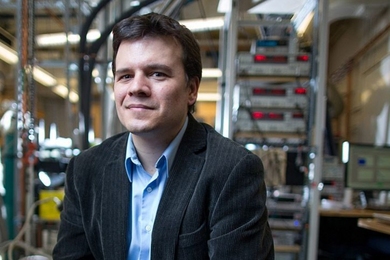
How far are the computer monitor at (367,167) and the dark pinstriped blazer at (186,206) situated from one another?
208 centimetres

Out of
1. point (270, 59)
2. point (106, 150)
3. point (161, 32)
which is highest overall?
point (270, 59)

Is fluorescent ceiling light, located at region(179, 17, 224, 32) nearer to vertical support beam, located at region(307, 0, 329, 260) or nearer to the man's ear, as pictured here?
vertical support beam, located at region(307, 0, 329, 260)

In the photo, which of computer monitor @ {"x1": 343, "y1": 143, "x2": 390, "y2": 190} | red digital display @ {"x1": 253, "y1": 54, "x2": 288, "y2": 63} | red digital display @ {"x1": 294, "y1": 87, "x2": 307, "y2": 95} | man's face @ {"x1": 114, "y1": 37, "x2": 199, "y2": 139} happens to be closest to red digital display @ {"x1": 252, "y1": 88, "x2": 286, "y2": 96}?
red digital display @ {"x1": 294, "y1": 87, "x2": 307, "y2": 95}

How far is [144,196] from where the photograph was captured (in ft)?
3.33

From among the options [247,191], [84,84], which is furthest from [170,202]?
[84,84]

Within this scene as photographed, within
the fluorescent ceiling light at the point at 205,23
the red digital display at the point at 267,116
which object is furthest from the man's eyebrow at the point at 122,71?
the fluorescent ceiling light at the point at 205,23

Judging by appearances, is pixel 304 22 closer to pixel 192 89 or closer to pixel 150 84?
pixel 192 89

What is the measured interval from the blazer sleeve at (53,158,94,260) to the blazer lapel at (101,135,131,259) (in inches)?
5.0

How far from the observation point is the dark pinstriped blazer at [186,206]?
2.93 feet

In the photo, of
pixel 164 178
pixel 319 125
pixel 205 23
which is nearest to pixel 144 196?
pixel 164 178

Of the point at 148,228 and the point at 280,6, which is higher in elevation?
the point at 280,6

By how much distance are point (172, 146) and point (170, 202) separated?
0.56ft

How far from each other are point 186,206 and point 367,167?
2.37 meters

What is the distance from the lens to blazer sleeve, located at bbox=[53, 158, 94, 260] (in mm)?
1080
